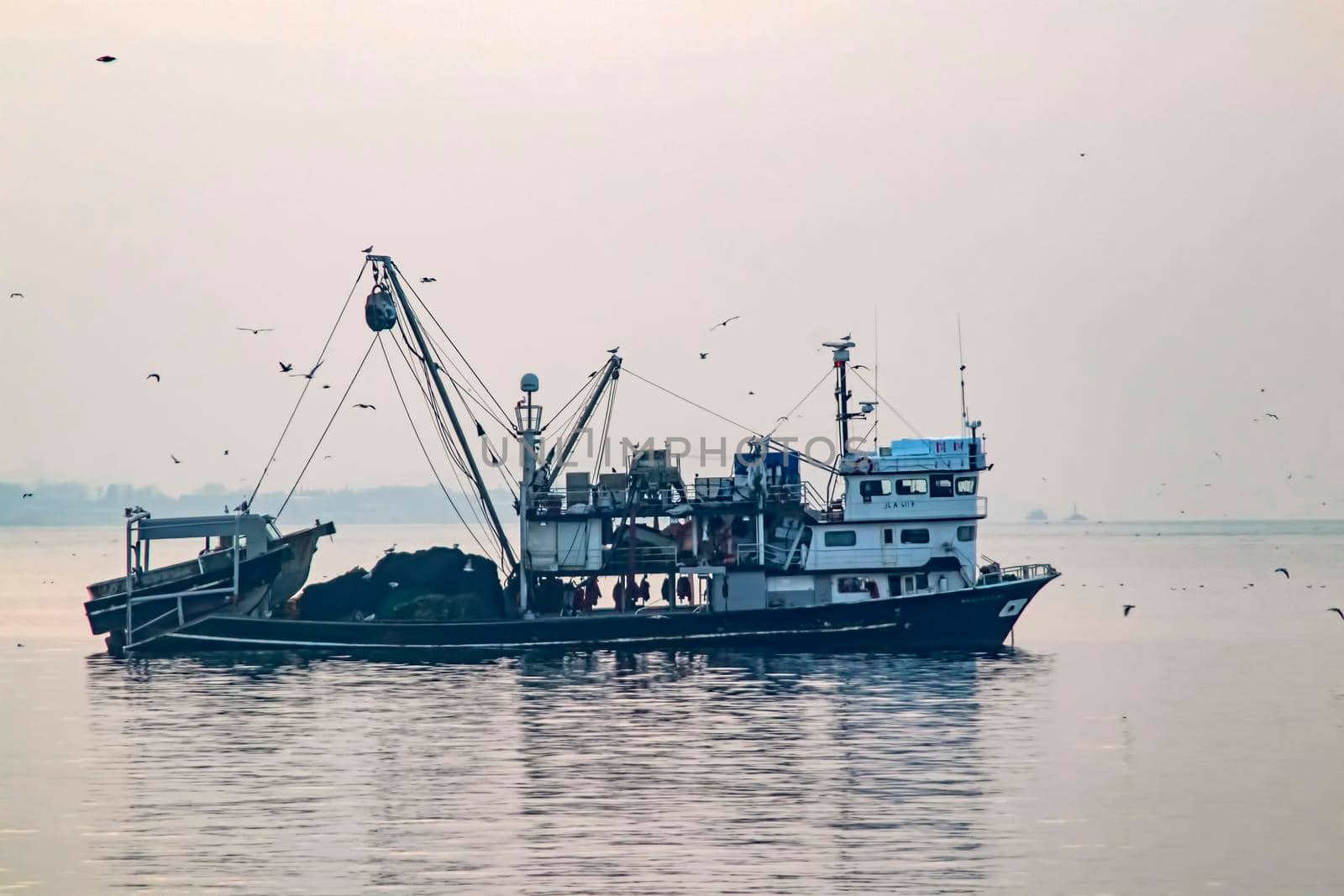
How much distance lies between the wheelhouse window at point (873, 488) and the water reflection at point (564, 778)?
685 cm

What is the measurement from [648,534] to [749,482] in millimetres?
4484

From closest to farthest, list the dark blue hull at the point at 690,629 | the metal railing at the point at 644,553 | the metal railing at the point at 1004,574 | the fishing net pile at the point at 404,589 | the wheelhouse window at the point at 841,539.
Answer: the dark blue hull at the point at 690,629 → the wheelhouse window at the point at 841,539 → the metal railing at the point at 1004,574 → the metal railing at the point at 644,553 → the fishing net pile at the point at 404,589

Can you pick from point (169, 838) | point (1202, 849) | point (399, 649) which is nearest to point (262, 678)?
point (399, 649)

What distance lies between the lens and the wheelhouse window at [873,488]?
61.7 m

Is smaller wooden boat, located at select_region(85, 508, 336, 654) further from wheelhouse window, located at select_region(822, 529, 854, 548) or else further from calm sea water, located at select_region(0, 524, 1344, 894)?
wheelhouse window, located at select_region(822, 529, 854, 548)

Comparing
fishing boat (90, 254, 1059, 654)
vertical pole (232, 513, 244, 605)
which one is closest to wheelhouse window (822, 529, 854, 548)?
fishing boat (90, 254, 1059, 654)

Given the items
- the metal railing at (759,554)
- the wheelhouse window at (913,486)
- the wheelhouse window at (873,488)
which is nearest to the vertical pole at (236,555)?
the metal railing at (759,554)

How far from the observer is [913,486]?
61719 mm

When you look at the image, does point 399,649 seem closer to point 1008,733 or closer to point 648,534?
point 648,534

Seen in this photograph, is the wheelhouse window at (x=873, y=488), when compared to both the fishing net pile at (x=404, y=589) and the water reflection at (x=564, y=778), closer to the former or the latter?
the water reflection at (x=564, y=778)

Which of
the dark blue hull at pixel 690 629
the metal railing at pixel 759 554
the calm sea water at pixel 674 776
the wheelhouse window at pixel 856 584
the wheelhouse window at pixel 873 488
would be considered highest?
the wheelhouse window at pixel 873 488

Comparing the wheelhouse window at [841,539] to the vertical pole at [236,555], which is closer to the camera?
the wheelhouse window at [841,539]

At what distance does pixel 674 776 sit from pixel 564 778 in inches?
101

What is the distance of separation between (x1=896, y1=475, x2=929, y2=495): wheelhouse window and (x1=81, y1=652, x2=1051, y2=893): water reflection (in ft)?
22.6
